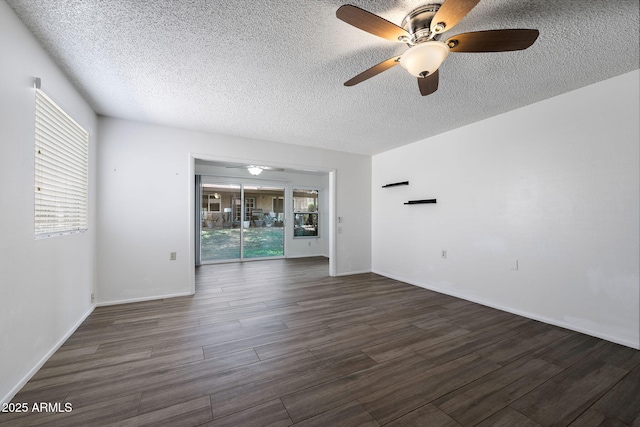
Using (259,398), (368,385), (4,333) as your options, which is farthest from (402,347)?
(4,333)

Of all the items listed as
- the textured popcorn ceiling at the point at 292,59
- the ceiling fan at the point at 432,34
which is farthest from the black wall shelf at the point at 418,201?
the ceiling fan at the point at 432,34

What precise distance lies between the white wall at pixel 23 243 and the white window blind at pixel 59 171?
110mm

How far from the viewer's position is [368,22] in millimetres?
1428

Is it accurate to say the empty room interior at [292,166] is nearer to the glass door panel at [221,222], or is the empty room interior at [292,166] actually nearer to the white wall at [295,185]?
the glass door panel at [221,222]

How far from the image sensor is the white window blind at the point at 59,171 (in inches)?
79.3

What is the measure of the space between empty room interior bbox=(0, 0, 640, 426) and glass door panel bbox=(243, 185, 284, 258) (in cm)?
242

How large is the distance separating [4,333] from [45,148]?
1423mm

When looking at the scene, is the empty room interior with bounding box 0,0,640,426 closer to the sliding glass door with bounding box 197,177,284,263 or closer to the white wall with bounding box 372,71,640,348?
the white wall with bounding box 372,71,640,348

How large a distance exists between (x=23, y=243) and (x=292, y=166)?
11.2 ft

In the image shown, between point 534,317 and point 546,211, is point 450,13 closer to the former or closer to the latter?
point 546,211

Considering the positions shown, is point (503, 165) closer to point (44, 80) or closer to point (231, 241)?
point (44, 80)

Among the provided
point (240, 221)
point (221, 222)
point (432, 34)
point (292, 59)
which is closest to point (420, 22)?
point (432, 34)

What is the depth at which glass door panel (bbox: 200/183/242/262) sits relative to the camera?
20.8ft

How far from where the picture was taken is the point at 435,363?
79.9 inches
